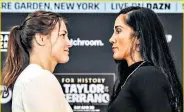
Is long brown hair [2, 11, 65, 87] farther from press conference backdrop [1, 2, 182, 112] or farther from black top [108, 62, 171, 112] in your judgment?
press conference backdrop [1, 2, 182, 112]

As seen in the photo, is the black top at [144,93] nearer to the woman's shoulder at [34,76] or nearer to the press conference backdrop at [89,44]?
the woman's shoulder at [34,76]

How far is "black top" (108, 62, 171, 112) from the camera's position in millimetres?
1383

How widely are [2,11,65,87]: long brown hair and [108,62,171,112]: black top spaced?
0.32 metres

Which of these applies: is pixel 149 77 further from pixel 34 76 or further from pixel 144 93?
pixel 34 76

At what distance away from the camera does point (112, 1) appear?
114 inches

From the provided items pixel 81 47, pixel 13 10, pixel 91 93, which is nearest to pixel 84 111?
Result: pixel 91 93

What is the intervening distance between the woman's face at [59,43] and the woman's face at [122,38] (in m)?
0.19

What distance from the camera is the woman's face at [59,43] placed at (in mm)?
1437

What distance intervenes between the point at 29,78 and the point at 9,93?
1685mm

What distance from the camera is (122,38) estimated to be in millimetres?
1543

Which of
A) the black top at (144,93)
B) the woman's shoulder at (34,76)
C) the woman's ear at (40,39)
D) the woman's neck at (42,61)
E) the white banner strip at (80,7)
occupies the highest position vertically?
the white banner strip at (80,7)

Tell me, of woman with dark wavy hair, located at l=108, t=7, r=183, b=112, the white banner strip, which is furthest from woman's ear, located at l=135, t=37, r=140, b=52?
the white banner strip

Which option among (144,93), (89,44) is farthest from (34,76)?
Answer: (89,44)

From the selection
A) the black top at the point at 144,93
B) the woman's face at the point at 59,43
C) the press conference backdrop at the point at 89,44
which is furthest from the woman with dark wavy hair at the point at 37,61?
the press conference backdrop at the point at 89,44
